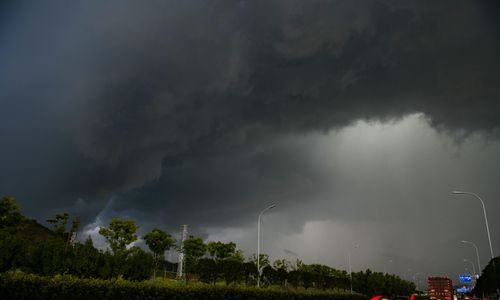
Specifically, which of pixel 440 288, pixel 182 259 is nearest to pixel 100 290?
pixel 440 288

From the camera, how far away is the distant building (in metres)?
41.2

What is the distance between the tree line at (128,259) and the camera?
1277 inches

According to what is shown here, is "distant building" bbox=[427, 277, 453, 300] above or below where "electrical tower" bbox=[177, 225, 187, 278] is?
below

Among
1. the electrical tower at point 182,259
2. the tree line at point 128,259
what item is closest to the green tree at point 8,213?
the tree line at point 128,259

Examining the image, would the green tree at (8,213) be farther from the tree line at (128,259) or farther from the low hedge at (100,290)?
the low hedge at (100,290)

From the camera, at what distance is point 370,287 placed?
316 ft

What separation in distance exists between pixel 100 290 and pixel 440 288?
34088 millimetres

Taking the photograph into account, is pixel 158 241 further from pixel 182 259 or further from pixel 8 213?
pixel 8 213

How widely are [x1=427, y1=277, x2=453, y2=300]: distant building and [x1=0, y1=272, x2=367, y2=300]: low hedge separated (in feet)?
66.7

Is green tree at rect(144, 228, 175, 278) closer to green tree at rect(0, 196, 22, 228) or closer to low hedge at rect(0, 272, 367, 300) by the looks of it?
green tree at rect(0, 196, 22, 228)

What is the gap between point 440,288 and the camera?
41875 mm

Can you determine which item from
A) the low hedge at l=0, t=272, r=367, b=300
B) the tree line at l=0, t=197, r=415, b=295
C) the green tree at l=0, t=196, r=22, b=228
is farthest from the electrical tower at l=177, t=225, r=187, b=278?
the low hedge at l=0, t=272, r=367, b=300

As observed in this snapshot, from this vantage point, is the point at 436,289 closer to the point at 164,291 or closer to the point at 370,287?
the point at 164,291

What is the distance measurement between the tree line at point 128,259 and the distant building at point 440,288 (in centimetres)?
1679
